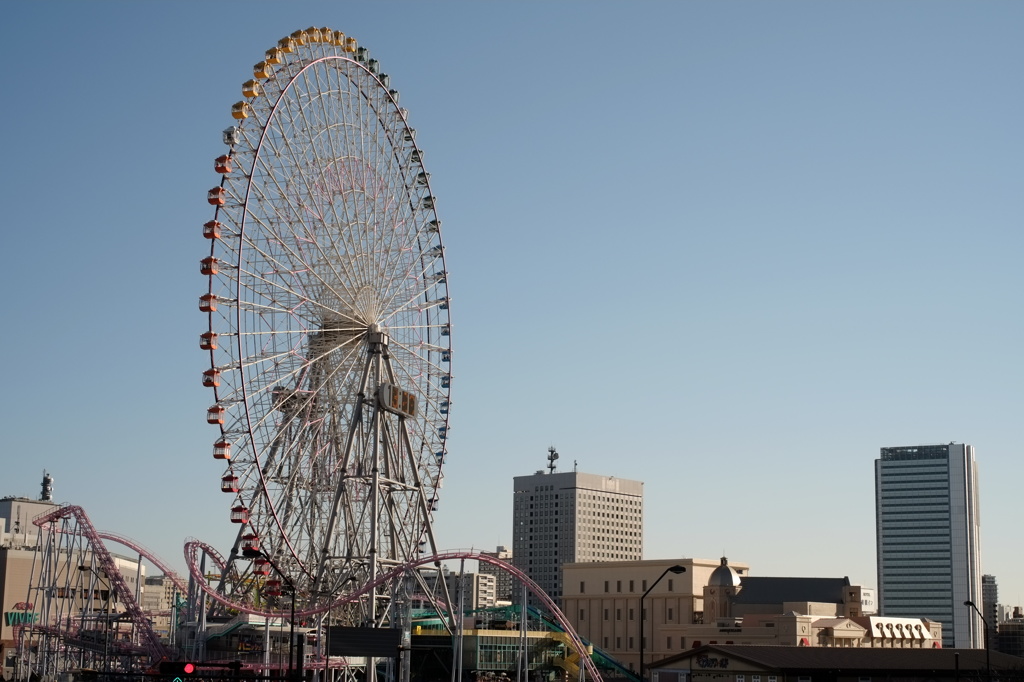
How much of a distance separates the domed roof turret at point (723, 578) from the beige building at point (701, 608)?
0.38 ft

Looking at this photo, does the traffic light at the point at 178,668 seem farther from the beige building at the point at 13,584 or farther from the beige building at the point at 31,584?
the beige building at the point at 13,584

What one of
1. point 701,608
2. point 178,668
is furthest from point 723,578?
point 178,668

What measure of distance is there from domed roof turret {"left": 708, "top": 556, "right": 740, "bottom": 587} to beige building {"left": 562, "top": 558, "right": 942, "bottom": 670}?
0.12 m

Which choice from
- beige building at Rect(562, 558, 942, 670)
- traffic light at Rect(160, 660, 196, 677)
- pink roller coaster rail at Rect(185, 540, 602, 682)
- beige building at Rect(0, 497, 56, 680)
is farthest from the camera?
beige building at Rect(562, 558, 942, 670)

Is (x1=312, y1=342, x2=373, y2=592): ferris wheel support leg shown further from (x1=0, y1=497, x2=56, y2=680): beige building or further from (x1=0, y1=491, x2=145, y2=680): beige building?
(x1=0, y1=497, x2=56, y2=680): beige building

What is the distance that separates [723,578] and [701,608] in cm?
502

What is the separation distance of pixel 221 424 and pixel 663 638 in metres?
89.1

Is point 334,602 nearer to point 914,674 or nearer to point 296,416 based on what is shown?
point 296,416

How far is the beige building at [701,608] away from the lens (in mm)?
151750

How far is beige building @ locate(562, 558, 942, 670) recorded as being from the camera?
152 m

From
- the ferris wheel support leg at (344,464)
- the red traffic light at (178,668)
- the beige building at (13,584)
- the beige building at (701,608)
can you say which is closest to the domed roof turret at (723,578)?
the beige building at (701,608)

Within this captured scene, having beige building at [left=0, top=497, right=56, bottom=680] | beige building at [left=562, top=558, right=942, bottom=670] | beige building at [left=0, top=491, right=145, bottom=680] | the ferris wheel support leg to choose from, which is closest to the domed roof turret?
beige building at [left=562, top=558, right=942, bottom=670]

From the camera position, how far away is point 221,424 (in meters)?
78.8

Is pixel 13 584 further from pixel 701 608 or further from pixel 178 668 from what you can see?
pixel 178 668
